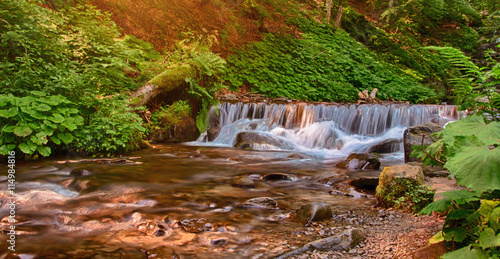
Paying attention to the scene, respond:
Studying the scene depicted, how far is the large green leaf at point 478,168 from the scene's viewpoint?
1501mm

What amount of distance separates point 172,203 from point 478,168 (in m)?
3.24

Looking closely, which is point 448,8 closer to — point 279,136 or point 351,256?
point 279,136

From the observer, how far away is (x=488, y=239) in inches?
67.2

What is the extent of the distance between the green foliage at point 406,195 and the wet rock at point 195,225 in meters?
2.14

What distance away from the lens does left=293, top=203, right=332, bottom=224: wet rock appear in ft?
10.9

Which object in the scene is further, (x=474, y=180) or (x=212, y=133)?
(x=212, y=133)

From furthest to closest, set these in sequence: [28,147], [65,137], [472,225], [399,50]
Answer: [399,50] < [65,137] < [28,147] < [472,225]

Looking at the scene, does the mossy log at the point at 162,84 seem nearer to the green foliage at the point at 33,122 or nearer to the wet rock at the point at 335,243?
the green foliage at the point at 33,122

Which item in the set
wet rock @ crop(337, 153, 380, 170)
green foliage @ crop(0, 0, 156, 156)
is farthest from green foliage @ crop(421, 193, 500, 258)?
green foliage @ crop(0, 0, 156, 156)

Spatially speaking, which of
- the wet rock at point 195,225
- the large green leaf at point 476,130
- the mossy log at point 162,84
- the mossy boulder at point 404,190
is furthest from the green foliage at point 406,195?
the mossy log at point 162,84

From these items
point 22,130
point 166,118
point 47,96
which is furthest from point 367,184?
point 166,118

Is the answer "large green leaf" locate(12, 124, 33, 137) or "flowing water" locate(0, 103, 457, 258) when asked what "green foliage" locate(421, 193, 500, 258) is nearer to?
"flowing water" locate(0, 103, 457, 258)

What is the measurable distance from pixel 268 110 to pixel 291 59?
5.69 meters

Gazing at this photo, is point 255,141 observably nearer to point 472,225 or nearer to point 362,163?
point 362,163
